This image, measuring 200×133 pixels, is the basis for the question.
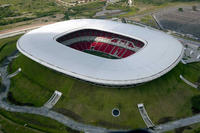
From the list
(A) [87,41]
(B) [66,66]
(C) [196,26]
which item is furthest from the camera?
(C) [196,26]

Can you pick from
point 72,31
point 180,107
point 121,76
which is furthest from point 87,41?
point 180,107

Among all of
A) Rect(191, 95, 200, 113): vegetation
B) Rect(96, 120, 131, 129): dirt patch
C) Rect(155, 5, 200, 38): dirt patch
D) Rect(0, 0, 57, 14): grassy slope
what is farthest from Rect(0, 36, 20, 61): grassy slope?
Rect(155, 5, 200, 38): dirt patch

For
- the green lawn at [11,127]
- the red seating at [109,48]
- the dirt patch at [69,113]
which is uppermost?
the red seating at [109,48]

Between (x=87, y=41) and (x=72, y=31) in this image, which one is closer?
(x=72, y=31)

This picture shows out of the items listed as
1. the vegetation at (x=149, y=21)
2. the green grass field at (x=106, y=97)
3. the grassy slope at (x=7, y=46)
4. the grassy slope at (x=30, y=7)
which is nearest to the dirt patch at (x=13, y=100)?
the green grass field at (x=106, y=97)

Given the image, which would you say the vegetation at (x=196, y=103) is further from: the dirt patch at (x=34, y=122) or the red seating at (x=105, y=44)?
the dirt patch at (x=34, y=122)

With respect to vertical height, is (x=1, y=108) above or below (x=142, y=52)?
below

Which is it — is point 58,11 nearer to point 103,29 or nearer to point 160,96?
point 103,29

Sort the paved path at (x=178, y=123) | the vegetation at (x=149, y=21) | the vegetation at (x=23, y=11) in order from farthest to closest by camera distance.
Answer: the vegetation at (x=23, y=11)
the vegetation at (x=149, y=21)
the paved path at (x=178, y=123)
